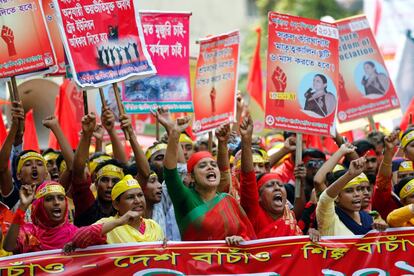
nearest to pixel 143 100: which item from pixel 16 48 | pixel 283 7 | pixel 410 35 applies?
pixel 16 48

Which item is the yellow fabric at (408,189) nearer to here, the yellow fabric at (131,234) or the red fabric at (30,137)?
the yellow fabric at (131,234)

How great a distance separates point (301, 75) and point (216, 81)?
1.34 m

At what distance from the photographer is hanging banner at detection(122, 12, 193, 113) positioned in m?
10.4

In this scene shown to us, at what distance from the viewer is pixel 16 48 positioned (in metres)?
8.69

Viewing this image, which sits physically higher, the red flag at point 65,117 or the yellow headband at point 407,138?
the red flag at point 65,117

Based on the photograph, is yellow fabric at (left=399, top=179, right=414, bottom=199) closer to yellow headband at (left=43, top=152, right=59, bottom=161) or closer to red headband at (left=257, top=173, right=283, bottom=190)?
red headband at (left=257, top=173, right=283, bottom=190)

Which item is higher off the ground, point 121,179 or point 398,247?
point 121,179

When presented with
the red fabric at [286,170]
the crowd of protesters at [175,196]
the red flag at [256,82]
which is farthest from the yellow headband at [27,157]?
the red flag at [256,82]

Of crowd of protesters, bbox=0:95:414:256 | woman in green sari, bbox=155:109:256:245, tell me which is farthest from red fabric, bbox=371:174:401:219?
woman in green sari, bbox=155:109:256:245

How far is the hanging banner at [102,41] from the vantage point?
27.4 ft

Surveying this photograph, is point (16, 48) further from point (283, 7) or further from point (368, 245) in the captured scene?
point (283, 7)

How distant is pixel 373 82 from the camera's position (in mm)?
11289

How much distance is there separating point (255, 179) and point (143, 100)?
2682 millimetres

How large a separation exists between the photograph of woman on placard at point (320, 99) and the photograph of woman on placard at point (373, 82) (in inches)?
73.2
